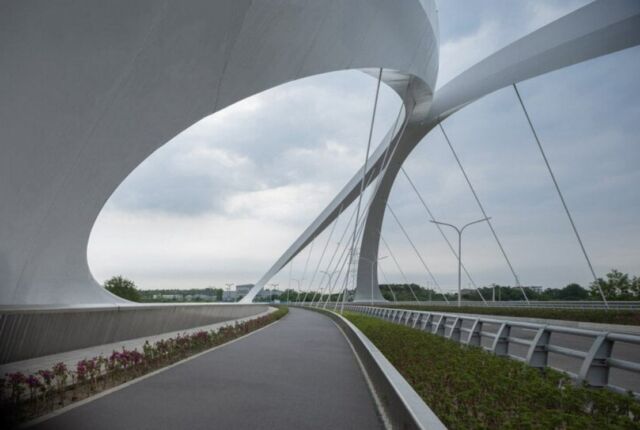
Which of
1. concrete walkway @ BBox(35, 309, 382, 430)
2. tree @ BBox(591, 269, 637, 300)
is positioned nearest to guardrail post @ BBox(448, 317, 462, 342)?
concrete walkway @ BBox(35, 309, 382, 430)

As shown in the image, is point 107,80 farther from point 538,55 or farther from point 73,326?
point 538,55

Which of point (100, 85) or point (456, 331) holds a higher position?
point (100, 85)

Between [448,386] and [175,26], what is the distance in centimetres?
681

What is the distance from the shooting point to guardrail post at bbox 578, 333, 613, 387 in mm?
5125

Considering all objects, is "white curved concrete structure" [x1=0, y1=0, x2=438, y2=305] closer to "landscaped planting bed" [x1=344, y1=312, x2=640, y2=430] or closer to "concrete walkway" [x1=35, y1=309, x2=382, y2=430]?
"concrete walkway" [x1=35, y1=309, x2=382, y2=430]

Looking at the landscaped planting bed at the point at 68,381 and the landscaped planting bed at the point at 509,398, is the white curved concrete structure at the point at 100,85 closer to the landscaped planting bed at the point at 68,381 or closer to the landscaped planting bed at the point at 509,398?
the landscaped planting bed at the point at 68,381

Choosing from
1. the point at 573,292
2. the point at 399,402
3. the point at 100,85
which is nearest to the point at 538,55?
the point at 100,85

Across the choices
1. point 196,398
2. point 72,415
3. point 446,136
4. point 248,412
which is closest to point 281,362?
point 196,398

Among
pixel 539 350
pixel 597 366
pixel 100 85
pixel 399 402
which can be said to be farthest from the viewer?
pixel 100 85

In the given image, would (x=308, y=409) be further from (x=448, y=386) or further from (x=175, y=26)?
(x=175, y=26)

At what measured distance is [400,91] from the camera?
92.6 feet

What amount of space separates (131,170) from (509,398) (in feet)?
32.4

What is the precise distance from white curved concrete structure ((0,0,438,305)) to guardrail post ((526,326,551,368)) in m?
6.90

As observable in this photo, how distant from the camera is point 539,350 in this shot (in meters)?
6.52
